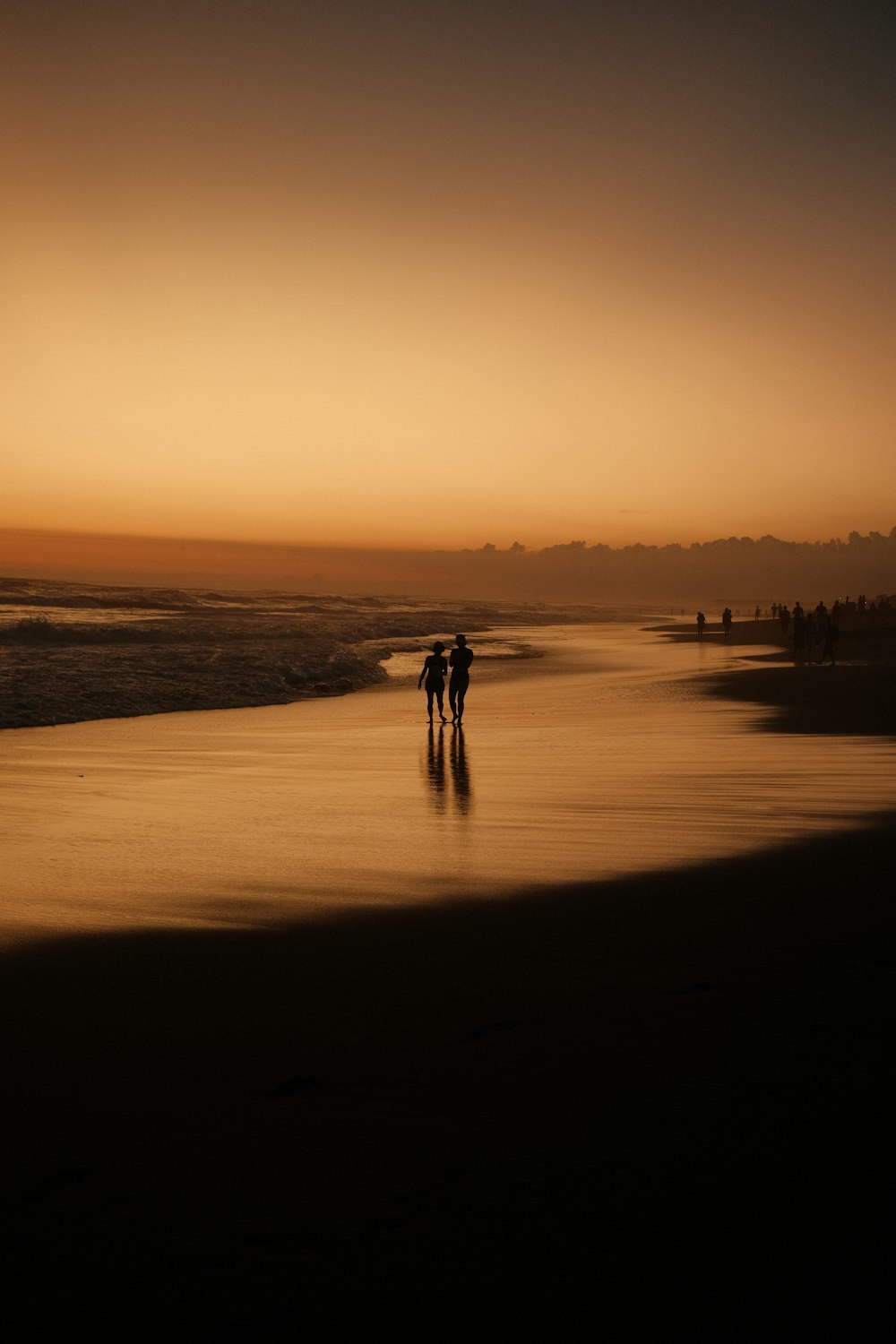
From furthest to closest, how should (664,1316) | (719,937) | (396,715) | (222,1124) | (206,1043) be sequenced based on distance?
(396,715), (719,937), (206,1043), (222,1124), (664,1316)

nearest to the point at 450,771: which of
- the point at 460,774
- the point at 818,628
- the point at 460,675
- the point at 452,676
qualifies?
the point at 460,774

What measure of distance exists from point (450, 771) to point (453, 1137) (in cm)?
1057

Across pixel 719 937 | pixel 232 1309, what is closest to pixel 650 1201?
pixel 232 1309

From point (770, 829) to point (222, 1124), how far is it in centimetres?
701

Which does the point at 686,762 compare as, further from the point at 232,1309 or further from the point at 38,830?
the point at 232,1309

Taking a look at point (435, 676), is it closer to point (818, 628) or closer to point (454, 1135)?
point (454, 1135)

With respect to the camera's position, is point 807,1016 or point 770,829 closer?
point 807,1016

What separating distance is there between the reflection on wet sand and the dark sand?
209 inches

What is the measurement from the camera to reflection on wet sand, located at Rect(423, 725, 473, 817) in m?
11.5

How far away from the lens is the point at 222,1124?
3.89 m

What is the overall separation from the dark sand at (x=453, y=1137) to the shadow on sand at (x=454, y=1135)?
0.04 ft

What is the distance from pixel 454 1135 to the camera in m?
3.78

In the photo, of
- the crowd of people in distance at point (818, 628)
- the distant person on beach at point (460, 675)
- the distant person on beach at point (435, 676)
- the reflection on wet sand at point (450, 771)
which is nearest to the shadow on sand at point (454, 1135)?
the reflection on wet sand at point (450, 771)

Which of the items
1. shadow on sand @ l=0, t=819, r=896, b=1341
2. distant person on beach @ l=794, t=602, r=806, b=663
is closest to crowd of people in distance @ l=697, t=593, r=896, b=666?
distant person on beach @ l=794, t=602, r=806, b=663
